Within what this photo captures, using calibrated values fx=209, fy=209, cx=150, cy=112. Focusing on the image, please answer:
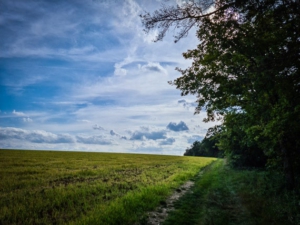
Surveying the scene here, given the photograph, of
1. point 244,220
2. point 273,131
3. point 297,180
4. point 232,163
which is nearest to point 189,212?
point 244,220

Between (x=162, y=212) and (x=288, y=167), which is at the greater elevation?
(x=288, y=167)

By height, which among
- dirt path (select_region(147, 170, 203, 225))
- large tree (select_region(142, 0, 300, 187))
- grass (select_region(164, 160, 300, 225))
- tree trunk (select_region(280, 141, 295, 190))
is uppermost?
large tree (select_region(142, 0, 300, 187))

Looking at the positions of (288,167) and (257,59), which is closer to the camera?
(257,59)

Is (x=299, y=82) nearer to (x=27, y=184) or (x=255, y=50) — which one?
(x=255, y=50)

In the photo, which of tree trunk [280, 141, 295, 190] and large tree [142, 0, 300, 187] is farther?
tree trunk [280, 141, 295, 190]

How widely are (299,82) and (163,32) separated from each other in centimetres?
619

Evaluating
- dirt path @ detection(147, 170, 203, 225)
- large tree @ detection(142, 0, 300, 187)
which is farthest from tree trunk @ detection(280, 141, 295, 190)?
dirt path @ detection(147, 170, 203, 225)

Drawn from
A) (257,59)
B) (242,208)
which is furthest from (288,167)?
(257,59)

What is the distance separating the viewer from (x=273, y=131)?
959 centimetres

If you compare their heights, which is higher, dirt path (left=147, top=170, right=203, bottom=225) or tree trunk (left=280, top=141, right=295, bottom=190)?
tree trunk (left=280, top=141, right=295, bottom=190)

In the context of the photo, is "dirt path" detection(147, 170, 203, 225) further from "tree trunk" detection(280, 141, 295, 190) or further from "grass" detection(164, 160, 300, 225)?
"tree trunk" detection(280, 141, 295, 190)

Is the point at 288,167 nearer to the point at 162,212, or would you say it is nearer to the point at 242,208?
the point at 242,208

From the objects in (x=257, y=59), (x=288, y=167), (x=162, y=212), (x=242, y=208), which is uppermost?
(x=257, y=59)

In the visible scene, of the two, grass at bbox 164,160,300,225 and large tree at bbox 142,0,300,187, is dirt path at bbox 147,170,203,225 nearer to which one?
grass at bbox 164,160,300,225
